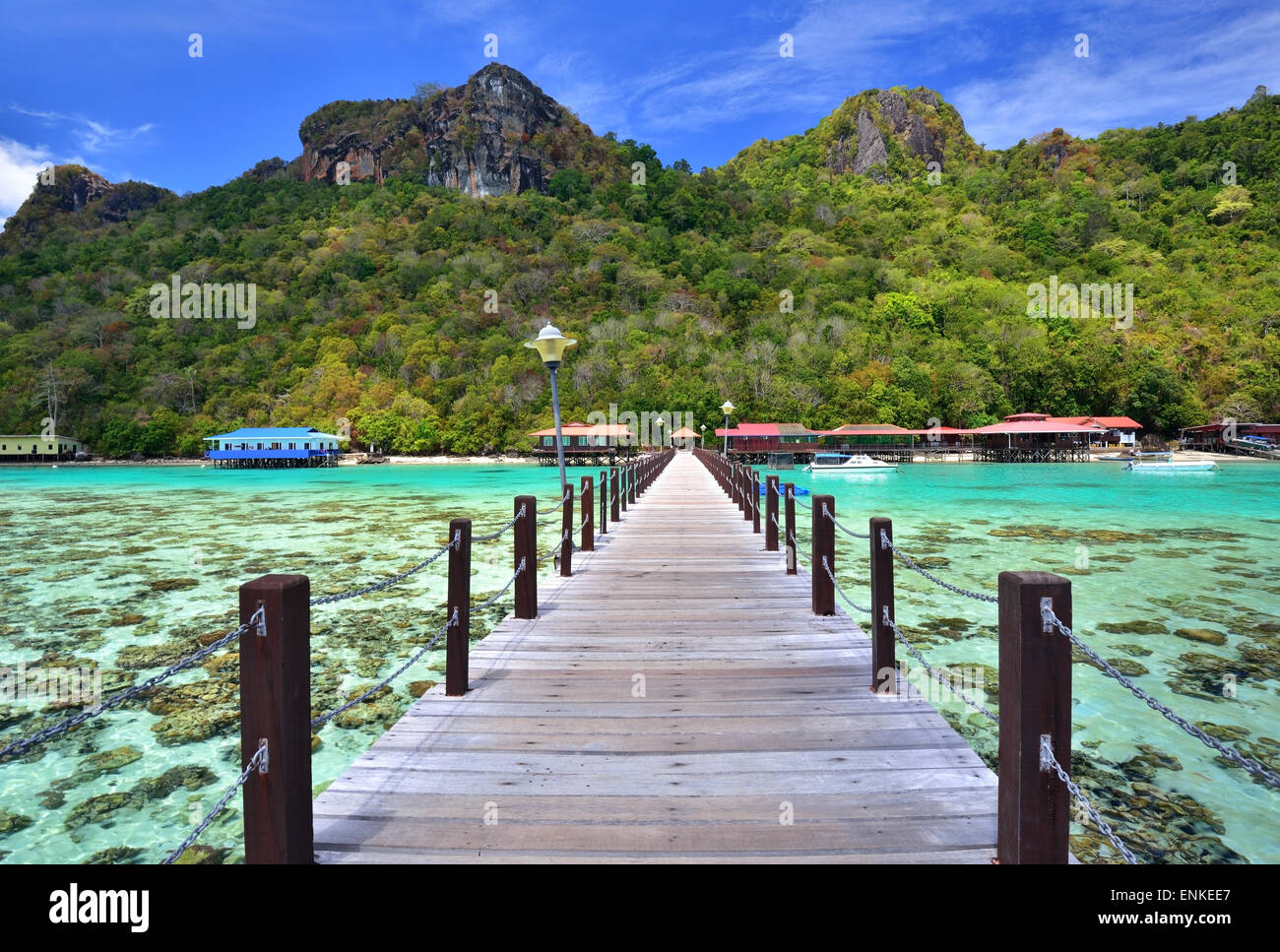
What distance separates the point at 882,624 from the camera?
12.9 ft

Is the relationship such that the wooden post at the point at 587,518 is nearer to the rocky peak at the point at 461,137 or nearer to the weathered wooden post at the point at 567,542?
the weathered wooden post at the point at 567,542

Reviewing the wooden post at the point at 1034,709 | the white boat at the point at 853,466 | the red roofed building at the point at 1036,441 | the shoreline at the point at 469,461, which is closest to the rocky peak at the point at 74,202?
the shoreline at the point at 469,461

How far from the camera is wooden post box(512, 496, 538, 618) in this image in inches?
193

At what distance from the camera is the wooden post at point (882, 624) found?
12.5ft

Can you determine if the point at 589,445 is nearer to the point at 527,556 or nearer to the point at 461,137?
the point at 527,556

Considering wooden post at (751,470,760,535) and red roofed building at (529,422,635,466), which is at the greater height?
red roofed building at (529,422,635,466)

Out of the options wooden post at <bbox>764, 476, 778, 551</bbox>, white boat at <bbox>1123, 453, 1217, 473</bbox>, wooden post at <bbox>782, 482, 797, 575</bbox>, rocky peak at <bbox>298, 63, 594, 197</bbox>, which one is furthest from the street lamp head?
rocky peak at <bbox>298, 63, 594, 197</bbox>

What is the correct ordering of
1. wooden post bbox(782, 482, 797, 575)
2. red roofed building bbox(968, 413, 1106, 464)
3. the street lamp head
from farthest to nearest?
red roofed building bbox(968, 413, 1106, 464) < the street lamp head < wooden post bbox(782, 482, 797, 575)

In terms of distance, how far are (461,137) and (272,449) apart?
8603 centimetres

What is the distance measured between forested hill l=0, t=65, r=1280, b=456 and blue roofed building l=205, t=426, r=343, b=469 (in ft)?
21.6

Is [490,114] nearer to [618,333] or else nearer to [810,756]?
[618,333]

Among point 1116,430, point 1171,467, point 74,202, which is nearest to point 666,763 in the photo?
point 1171,467

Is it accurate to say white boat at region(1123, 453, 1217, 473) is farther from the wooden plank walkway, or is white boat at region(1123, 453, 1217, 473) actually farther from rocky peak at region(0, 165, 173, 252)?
rocky peak at region(0, 165, 173, 252)
